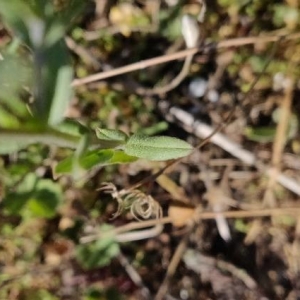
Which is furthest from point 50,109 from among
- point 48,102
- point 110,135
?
point 110,135

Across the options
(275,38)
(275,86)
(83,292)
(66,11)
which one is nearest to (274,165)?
(275,86)

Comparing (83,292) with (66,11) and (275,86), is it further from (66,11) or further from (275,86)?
(66,11)

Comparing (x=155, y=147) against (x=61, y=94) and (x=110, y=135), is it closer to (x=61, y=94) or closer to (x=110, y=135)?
(x=110, y=135)

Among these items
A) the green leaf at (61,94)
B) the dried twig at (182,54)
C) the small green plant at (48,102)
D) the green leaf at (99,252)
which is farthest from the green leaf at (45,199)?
the green leaf at (61,94)

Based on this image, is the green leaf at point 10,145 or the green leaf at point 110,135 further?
the green leaf at point 110,135

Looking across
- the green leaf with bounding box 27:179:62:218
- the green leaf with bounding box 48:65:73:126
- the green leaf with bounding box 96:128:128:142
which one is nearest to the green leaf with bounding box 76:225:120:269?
the green leaf with bounding box 27:179:62:218

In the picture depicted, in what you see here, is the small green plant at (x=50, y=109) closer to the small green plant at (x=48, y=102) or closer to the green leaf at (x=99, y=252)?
the small green plant at (x=48, y=102)

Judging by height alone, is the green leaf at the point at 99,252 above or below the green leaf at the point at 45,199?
below

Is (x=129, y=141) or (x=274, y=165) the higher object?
(x=274, y=165)
